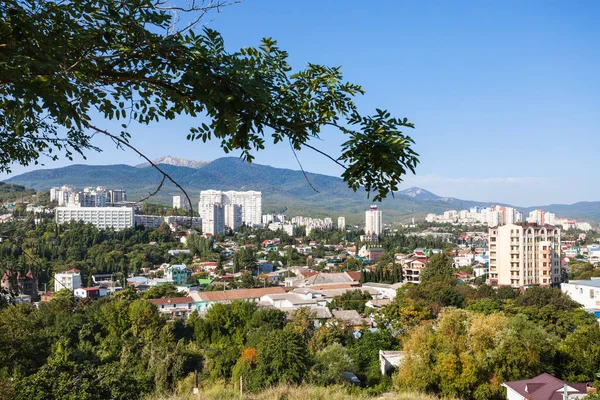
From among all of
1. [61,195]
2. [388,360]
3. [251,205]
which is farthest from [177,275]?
[251,205]

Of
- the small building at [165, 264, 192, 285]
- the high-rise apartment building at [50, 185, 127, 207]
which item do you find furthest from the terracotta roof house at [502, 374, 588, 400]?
the high-rise apartment building at [50, 185, 127, 207]

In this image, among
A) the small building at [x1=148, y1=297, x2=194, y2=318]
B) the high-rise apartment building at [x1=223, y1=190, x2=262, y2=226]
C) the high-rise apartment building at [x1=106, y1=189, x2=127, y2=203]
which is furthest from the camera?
the high-rise apartment building at [x1=223, y1=190, x2=262, y2=226]

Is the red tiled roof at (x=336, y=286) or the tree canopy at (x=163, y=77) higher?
the tree canopy at (x=163, y=77)

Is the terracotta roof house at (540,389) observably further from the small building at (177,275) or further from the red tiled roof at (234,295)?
the small building at (177,275)

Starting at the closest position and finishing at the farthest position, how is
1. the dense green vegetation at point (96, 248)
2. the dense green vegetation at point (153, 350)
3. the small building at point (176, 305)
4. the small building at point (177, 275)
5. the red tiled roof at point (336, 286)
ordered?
1. the dense green vegetation at point (153, 350)
2. the small building at point (176, 305)
3. the red tiled roof at point (336, 286)
4. the small building at point (177, 275)
5. the dense green vegetation at point (96, 248)

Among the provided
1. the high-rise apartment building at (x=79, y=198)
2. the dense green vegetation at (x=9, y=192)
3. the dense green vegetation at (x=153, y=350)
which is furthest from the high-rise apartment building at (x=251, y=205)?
the dense green vegetation at (x=9, y=192)

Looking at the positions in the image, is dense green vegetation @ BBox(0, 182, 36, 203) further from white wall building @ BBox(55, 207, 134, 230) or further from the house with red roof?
white wall building @ BBox(55, 207, 134, 230)
